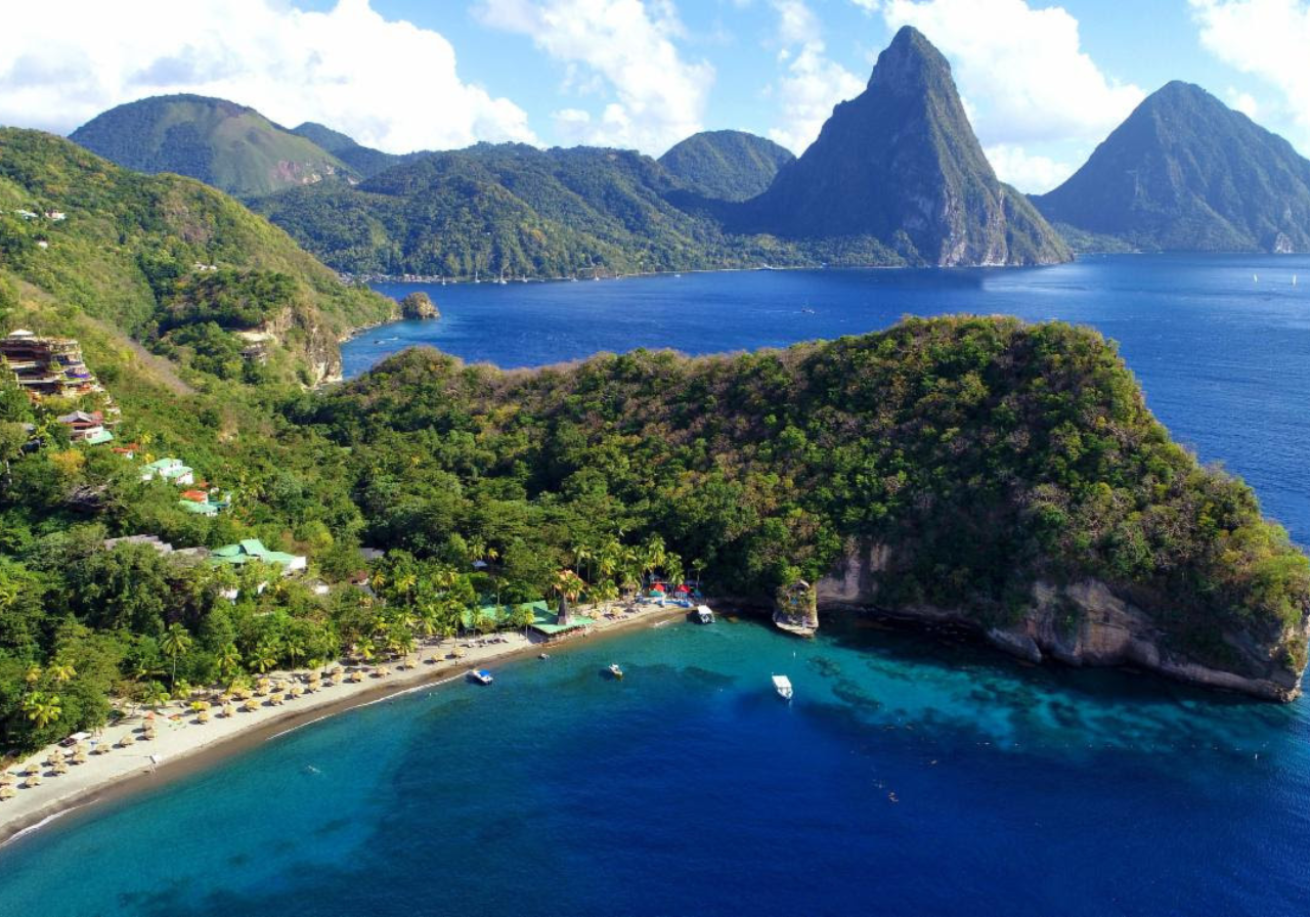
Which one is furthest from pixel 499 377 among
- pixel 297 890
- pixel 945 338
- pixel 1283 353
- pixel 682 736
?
pixel 1283 353

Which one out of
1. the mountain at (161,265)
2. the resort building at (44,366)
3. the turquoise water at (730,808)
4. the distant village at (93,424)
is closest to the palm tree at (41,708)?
the turquoise water at (730,808)

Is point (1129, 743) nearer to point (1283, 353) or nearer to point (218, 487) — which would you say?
point (218, 487)

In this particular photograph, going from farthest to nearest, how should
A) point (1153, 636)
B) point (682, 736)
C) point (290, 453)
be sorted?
point (290, 453) → point (1153, 636) → point (682, 736)

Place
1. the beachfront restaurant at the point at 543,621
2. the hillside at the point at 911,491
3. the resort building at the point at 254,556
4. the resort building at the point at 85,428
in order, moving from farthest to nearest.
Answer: the resort building at the point at 85,428
the beachfront restaurant at the point at 543,621
the resort building at the point at 254,556
the hillside at the point at 911,491

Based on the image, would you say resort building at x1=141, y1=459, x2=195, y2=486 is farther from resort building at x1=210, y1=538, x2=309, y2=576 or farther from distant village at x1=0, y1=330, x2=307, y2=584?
resort building at x1=210, y1=538, x2=309, y2=576

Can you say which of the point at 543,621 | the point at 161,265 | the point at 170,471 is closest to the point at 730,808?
the point at 543,621

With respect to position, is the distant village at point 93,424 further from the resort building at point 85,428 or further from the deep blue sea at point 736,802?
the deep blue sea at point 736,802
